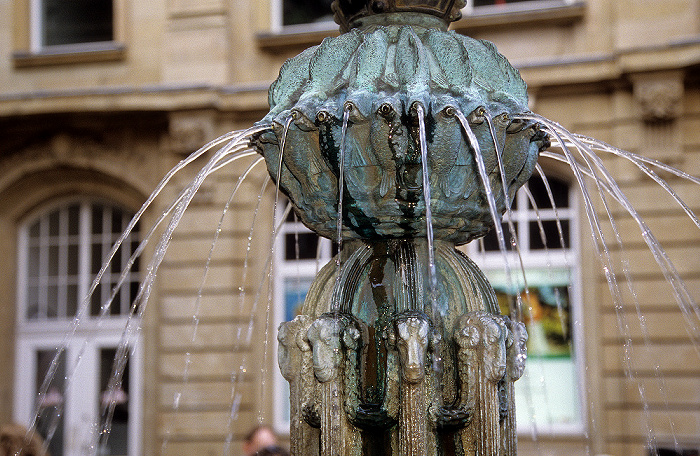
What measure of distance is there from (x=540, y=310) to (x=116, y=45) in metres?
6.08

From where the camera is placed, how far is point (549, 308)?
1076cm

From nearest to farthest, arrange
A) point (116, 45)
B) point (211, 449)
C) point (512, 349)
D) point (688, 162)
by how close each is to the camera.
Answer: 1. point (512, 349)
2. point (688, 162)
3. point (211, 449)
4. point (116, 45)

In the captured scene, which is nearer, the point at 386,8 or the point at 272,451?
the point at 386,8

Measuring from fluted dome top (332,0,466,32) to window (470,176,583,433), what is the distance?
6951mm

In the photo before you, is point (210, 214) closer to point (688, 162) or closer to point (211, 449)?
point (211, 449)

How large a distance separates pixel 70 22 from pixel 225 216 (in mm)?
4044

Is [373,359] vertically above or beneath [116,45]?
beneath

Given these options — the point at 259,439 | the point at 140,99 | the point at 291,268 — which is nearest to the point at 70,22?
the point at 140,99

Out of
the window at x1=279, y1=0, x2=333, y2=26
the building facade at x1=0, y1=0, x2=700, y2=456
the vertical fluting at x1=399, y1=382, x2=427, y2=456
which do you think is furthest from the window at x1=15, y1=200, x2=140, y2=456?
the vertical fluting at x1=399, y1=382, x2=427, y2=456

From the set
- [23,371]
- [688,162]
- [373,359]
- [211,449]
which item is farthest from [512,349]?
[23,371]

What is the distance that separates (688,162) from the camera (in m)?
9.84

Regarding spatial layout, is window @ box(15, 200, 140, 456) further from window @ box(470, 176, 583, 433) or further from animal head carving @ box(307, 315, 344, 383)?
animal head carving @ box(307, 315, 344, 383)

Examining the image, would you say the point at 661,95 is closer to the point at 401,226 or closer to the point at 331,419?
the point at 401,226

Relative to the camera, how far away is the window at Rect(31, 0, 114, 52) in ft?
41.3
